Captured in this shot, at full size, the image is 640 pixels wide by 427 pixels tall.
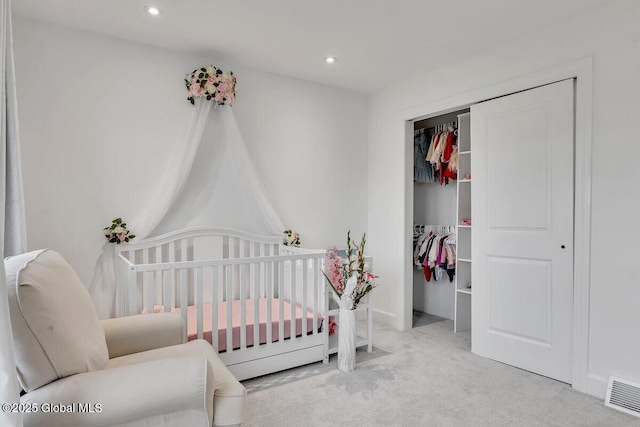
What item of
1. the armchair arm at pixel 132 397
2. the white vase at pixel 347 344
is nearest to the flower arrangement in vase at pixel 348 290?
the white vase at pixel 347 344

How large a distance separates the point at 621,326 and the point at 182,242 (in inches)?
125

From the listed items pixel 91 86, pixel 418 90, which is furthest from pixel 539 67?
pixel 91 86

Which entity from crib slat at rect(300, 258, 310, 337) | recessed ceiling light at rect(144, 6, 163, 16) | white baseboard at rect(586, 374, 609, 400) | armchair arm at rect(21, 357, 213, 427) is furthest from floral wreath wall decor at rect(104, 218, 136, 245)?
white baseboard at rect(586, 374, 609, 400)

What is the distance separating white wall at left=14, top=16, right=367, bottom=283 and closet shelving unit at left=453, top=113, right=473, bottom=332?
1625mm

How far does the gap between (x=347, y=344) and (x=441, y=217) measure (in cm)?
222

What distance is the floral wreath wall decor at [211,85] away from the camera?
10.3ft

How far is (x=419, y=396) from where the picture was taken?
7.94ft

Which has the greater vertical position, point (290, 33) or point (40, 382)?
point (290, 33)

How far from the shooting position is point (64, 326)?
1365 millimetres

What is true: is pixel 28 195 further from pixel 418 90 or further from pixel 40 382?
pixel 418 90

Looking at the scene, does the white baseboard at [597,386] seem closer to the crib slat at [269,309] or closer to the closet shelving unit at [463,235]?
the closet shelving unit at [463,235]

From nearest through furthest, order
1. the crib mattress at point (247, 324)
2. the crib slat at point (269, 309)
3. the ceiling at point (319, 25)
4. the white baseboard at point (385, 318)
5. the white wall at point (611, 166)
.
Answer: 1. the white wall at point (611, 166)
2. the ceiling at point (319, 25)
3. the crib mattress at point (247, 324)
4. the crib slat at point (269, 309)
5. the white baseboard at point (385, 318)

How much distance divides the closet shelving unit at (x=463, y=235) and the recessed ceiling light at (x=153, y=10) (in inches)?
108

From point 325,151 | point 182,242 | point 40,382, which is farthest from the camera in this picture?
point 325,151
